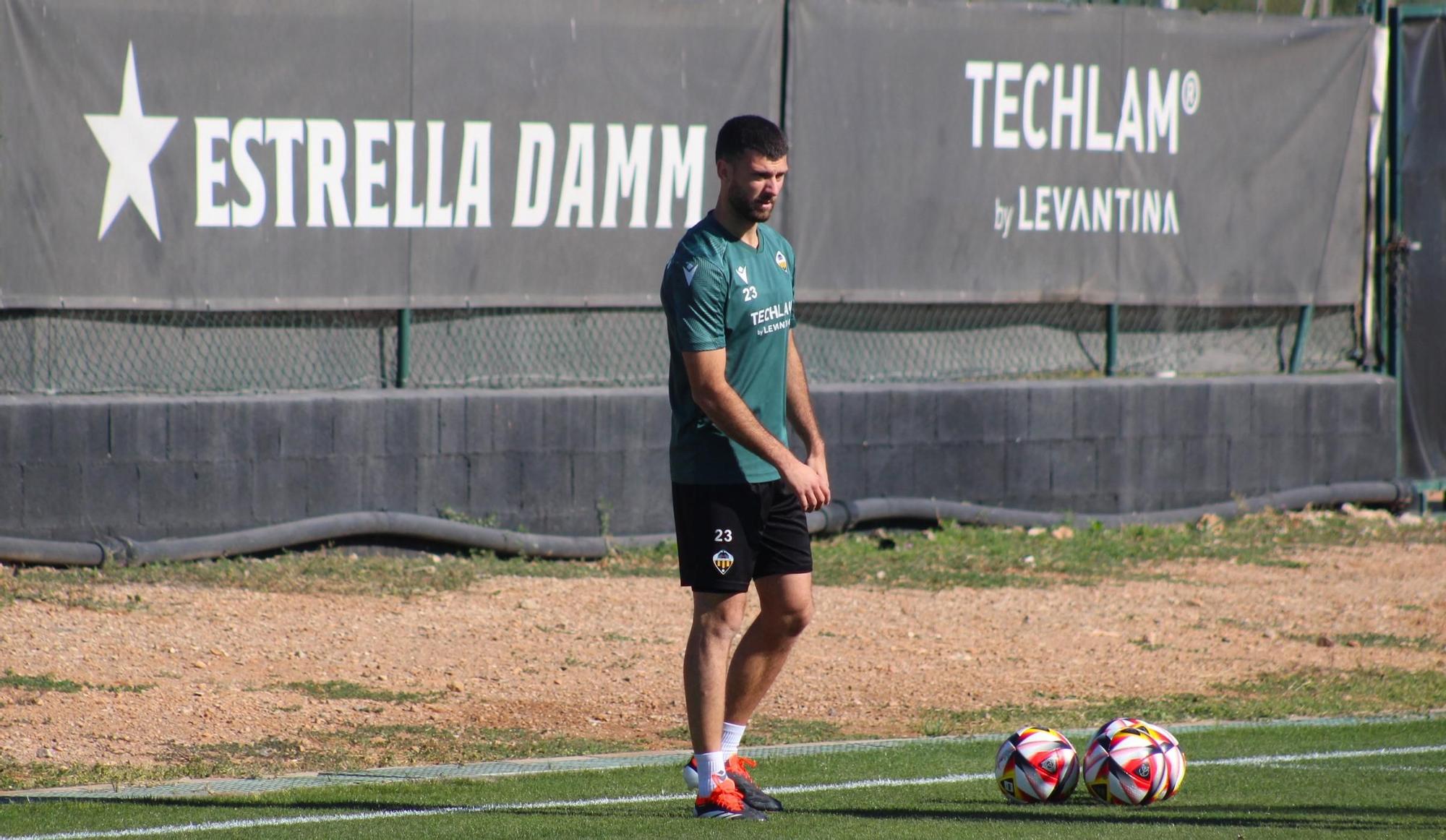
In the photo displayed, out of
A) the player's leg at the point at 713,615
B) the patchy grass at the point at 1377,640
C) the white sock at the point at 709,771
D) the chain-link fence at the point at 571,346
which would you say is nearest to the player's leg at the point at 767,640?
the player's leg at the point at 713,615

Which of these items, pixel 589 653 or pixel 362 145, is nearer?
pixel 589 653

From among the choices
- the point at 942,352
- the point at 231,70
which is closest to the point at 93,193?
the point at 231,70

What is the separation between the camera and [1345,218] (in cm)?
1413

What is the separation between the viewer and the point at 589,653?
8789mm

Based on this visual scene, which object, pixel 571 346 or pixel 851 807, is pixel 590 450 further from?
pixel 851 807

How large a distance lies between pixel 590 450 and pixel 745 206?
18.8ft

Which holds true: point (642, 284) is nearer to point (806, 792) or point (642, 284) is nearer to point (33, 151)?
point (33, 151)

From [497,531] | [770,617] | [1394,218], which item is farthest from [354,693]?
[1394,218]

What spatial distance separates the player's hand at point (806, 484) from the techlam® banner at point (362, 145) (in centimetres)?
564

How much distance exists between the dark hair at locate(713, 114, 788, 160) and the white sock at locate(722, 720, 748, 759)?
1.71 m

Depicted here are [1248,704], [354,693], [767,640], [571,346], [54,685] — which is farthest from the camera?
[571,346]

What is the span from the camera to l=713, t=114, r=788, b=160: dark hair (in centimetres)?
550

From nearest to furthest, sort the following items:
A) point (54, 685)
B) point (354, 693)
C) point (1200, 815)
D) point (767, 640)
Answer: point (1200, 815) < point (767, 640) < point (54, 685) < point (354, 693)

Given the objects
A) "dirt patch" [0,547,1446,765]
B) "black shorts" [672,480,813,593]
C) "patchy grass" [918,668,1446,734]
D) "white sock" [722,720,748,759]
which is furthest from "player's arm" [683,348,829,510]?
"patchy grass" [918,668,1446,734]
